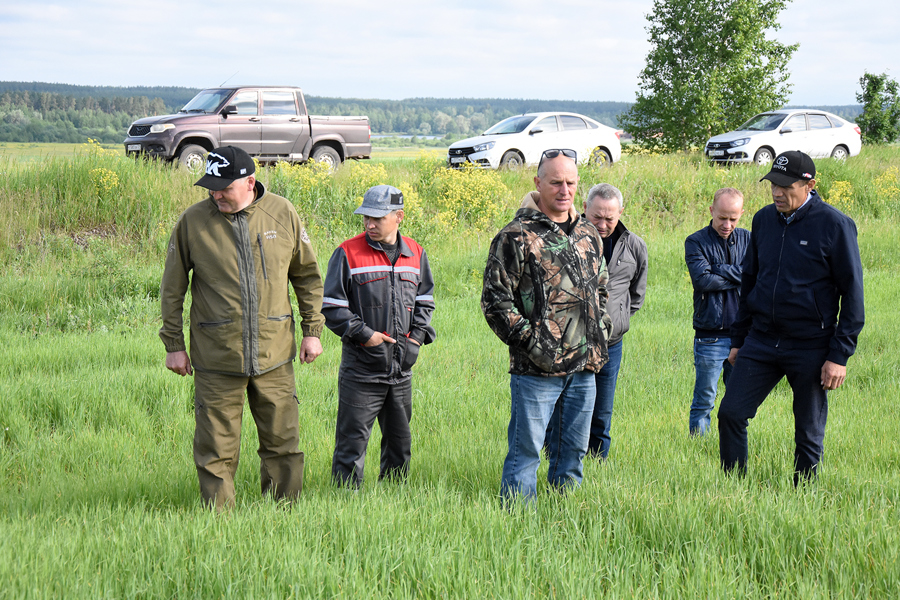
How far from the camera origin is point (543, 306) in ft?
12.5

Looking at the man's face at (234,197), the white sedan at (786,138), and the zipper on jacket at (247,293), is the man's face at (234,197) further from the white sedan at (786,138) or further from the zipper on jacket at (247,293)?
the white sedan at (786,138)

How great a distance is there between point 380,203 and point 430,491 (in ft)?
5.68

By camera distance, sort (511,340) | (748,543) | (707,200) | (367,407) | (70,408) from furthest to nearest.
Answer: (707,200) → (70,408) → (367,407) → (511,340) → (748,543)

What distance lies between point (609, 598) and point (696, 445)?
281cm

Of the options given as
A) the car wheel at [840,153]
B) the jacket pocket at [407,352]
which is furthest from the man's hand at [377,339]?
the car wheel at [840,153]

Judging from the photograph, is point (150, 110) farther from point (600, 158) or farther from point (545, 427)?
point (545, 427)

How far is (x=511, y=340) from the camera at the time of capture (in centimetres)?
376

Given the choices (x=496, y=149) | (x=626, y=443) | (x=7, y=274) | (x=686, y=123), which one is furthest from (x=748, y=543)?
(x=686, y=123)

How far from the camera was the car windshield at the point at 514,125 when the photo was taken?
67.1 ft

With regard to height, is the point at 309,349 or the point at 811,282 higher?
the point at 811,282

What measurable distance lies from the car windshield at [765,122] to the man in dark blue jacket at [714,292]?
18852 mm

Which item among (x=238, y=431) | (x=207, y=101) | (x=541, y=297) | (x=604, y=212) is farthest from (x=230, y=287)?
(x=207, y=101)

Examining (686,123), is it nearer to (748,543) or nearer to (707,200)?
(707,200)

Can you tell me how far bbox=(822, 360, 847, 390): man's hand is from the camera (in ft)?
13.5
